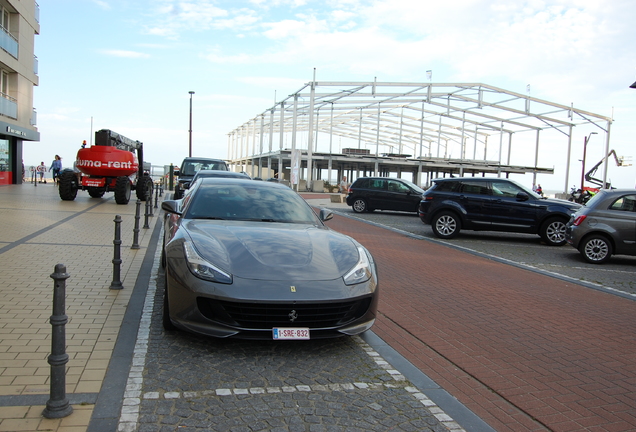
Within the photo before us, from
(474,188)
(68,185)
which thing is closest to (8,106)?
(68,185)

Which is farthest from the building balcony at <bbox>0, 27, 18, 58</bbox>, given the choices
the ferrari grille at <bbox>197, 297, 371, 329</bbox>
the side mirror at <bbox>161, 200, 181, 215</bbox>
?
the ferrari grille at <bbox>197, 297, 371, 329</bbox>

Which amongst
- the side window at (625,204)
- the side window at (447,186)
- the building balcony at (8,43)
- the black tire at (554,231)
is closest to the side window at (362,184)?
the side window at (447,186)

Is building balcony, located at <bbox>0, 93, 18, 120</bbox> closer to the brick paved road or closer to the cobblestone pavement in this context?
the brick paved road

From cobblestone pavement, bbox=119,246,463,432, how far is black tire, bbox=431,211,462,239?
32.4 feet

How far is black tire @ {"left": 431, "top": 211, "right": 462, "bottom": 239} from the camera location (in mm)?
14320

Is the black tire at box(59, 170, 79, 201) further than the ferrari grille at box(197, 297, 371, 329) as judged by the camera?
Yes

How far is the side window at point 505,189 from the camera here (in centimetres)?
1410

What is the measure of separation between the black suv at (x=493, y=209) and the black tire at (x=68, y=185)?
13352mm

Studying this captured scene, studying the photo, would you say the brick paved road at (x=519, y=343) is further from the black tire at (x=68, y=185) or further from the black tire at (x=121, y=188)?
the black tire at (x=68, y=185)

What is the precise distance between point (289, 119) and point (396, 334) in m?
47.7

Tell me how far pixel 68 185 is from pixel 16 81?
1331cm

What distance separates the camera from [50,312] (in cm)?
546

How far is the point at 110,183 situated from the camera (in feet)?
68.7

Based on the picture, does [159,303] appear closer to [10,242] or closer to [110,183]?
[10,242]
